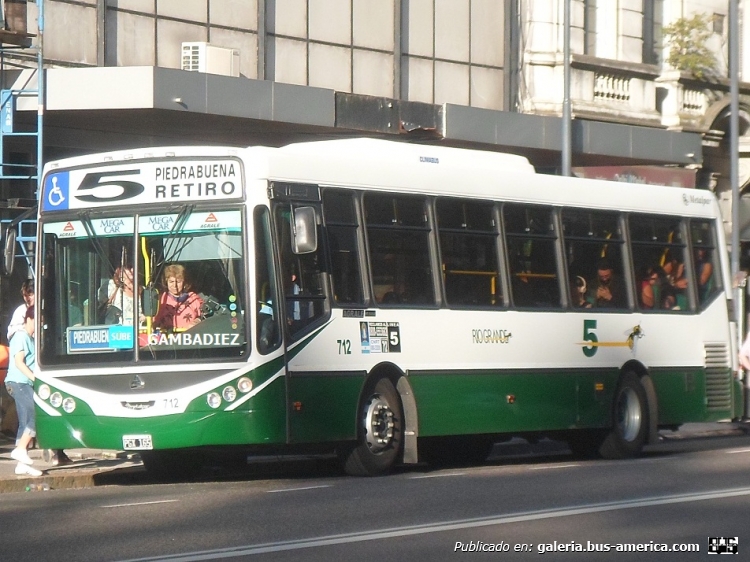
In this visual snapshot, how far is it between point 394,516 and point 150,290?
3.80m

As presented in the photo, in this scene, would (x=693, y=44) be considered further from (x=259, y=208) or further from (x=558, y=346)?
(x=259, y=208)

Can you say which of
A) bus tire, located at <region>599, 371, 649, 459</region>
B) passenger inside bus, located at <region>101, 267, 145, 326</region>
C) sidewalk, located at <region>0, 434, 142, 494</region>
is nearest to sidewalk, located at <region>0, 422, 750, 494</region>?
sidewalk, located at <region>0, 434, 142, 494</region>

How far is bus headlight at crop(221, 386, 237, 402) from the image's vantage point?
13141 mm

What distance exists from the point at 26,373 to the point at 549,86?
51.2 ft

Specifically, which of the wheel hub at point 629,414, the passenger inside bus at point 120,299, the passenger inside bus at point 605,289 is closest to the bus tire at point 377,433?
the passenger inside bus at point 120,299

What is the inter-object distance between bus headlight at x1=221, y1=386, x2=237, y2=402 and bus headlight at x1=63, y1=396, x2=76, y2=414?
1396mm

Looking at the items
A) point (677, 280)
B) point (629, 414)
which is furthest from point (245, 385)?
point (677, 280)

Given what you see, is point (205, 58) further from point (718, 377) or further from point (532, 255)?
point (718, 377)

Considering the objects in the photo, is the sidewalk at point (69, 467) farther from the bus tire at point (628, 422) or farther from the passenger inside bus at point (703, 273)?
the passenger inside bus at point (703, 273)

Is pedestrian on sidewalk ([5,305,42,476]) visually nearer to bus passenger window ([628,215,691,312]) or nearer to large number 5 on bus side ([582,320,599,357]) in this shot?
large number 5 on bus side ([582,320,599,357])

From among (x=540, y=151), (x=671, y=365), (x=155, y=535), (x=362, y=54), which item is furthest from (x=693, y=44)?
(x=155, y=535)

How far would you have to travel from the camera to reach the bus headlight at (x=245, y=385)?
518 inches

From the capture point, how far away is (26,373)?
608 inches

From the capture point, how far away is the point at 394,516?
1069 centimetres
